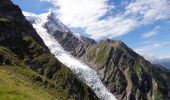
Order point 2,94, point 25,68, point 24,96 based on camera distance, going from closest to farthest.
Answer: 1. point 2,94
2. point 24,96
3. point 25,68

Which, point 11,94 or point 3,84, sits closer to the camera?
point 11,94

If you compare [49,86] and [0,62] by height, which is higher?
[0,62]

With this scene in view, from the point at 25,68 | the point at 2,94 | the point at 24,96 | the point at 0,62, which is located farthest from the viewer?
the point at 25,68

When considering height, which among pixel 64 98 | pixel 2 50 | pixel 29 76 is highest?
pixel 2 50

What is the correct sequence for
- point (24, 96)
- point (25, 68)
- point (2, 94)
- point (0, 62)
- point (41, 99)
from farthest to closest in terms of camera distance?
1. point (25, 68)
2. point (0, 62)
3. point (41, 99)
4. point (24, 96)
5. point (2, 94)

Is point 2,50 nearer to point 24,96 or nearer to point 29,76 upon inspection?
point 29,76

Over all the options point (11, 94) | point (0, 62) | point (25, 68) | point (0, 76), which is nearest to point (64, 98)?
point (25, 68)

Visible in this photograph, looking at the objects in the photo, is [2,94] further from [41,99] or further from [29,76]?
[29,76]

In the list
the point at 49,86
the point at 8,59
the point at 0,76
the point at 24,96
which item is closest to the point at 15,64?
→ the point at 8,59

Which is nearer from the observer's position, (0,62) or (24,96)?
(24,96)
